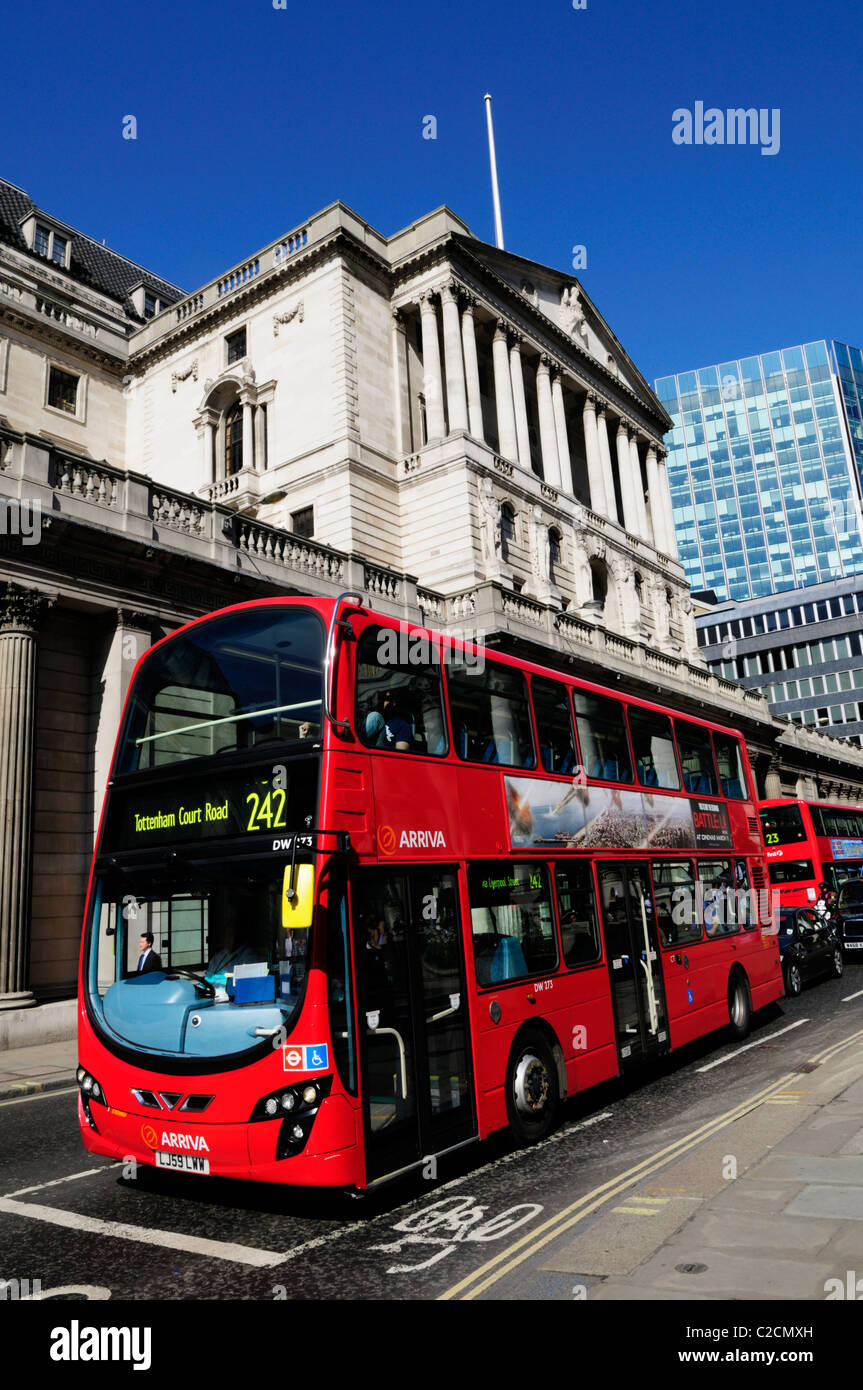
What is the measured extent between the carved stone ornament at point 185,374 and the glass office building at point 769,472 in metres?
119

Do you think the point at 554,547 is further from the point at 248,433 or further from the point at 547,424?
the point at 248,433

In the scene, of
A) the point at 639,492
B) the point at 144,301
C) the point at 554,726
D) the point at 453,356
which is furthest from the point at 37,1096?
the point at 639,492

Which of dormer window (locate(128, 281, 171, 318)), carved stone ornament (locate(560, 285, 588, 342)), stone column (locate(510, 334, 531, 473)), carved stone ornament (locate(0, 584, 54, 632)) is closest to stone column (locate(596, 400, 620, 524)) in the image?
carved stone ornament (locate(560, 285, 588, 342))

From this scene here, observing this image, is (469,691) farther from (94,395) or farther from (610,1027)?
(94,395)

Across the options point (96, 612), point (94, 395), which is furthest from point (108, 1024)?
point (94, 395)

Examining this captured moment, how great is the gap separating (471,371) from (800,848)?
21182 mm

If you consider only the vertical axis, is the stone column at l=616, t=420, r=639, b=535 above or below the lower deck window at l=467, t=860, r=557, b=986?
above

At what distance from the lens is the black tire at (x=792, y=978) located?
660 inches

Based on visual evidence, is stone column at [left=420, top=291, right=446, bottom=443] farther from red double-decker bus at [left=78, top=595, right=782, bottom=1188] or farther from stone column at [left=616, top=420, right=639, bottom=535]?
red double-decker bus at [left=78, top=595, right=782, bottom=1188]

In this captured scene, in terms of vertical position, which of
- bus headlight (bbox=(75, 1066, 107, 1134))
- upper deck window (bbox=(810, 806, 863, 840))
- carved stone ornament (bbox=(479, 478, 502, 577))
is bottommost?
bus headlight (bbox=(75, 1066, 107, 1134))

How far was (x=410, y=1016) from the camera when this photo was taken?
21.4 feet

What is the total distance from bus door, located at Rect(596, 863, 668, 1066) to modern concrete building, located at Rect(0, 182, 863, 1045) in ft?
32.6

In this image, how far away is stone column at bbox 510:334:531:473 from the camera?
37.2m

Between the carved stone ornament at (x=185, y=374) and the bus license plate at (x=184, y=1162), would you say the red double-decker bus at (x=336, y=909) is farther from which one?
the carved stone ornament at (x=185, y=374)
